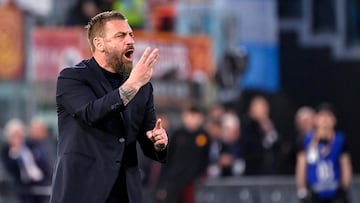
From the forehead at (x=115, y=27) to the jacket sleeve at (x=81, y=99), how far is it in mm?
290

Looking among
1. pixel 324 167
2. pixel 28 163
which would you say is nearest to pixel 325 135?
pixel 324 167

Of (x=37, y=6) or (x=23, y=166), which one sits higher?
(x=37, y=6)

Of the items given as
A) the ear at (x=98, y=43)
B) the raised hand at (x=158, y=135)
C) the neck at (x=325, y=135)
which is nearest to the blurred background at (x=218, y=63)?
the neck at (x=325, y=135)

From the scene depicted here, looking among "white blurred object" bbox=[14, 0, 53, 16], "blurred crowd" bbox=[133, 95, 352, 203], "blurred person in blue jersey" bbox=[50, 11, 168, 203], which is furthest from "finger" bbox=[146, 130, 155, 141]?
"white blurred object" bbox=[14, 0, 53, 16]

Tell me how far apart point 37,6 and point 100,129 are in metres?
10.4

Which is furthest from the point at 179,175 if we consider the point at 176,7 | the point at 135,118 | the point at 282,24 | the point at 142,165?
the point at 135,118

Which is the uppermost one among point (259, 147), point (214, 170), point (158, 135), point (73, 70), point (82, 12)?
point (73, 70)

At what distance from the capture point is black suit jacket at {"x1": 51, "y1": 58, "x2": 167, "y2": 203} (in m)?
5.79

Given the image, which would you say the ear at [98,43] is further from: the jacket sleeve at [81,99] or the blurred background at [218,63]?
the blurred background at [218,63]

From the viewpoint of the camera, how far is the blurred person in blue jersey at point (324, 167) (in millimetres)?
11883

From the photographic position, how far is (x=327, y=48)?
19.2 m

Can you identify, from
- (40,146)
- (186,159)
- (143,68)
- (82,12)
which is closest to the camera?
(143,68)

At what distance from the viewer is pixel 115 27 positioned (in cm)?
584

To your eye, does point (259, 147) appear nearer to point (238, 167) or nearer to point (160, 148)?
point (238, 167)
